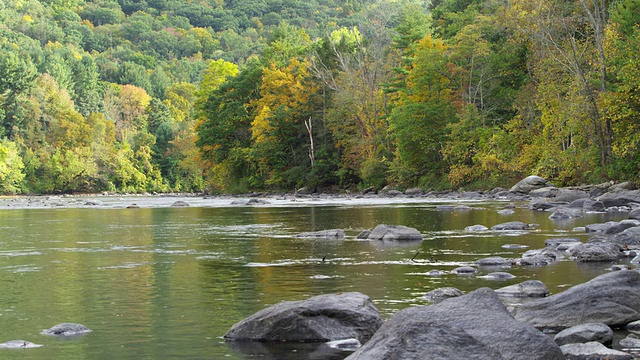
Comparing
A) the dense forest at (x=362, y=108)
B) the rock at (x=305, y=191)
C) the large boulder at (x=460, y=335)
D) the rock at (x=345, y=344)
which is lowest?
the rock at (x=305, y=191)

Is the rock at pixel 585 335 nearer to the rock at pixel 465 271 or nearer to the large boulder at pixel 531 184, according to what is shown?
the rock at pixel 465 271

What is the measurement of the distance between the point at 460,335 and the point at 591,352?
144cm

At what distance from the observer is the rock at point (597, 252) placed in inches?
528

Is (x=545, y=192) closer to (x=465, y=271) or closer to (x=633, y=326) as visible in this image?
(x=465, y=271)

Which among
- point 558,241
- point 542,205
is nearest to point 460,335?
point 558,241

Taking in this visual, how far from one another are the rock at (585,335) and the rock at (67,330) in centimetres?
478

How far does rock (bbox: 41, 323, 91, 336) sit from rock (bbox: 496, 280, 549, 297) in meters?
5.01

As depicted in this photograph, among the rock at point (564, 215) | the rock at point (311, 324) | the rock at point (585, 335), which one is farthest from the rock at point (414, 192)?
the rock at point (585, 335)

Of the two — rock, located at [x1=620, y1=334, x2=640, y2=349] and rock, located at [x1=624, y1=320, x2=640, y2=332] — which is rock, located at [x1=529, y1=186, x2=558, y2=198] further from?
rock, located at [x1=620, y1=334, x2=640, y2=349]

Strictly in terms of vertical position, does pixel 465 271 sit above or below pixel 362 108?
below

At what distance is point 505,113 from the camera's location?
170 ft

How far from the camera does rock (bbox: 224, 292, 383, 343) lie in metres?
7.99

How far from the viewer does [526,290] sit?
1012 cm

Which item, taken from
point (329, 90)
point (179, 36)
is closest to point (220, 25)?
point (179, 36)
